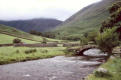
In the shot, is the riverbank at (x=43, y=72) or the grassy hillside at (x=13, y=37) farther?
the grassy hillside at (x=13, y=37)

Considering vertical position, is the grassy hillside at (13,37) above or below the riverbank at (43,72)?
above

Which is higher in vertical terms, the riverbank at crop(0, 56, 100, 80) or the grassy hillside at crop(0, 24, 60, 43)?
the grassy hillside at crop(0, 24, 60, 43)

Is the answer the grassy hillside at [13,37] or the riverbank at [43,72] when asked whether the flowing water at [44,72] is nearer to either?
the riverbank at [43,72]

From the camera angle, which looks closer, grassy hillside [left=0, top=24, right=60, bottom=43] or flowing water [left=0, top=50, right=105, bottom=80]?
flowing water [left=0, top=50, right=105, bottom=80]

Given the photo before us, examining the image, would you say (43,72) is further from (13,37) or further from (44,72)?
(13,37)

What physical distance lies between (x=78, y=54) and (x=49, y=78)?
48876 millimetres

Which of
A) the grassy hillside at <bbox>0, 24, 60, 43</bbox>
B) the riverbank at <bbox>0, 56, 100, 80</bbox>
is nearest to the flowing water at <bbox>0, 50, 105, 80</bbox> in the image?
the riverbank at <bbox>0, 56, 100, 80</bbox>

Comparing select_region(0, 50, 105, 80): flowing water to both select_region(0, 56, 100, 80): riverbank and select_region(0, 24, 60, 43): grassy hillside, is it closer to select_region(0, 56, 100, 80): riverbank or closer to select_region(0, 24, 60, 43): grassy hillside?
select_region(0, 56, 100, 80): riverbank

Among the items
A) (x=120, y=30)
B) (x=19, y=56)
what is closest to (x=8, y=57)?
(x=19, y=56)

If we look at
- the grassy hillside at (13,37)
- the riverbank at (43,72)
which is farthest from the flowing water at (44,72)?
the grassy hillside at (13,37)

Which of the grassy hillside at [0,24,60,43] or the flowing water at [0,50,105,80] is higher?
the grassy hillside at [0,24,60,43]

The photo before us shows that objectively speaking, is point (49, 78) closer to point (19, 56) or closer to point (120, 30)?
point (19, 56)

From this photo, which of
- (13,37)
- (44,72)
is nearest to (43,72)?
(44,72)

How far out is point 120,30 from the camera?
7788cm
